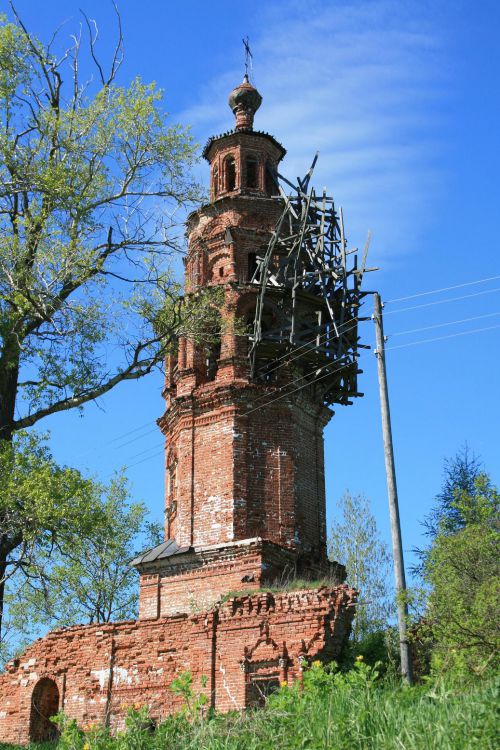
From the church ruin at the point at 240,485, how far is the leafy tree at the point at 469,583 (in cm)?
239

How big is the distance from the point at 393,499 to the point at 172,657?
5.56 m

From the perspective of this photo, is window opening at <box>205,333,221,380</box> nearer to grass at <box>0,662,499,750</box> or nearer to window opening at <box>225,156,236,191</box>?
window opening at <box>225,156,236,191</box>

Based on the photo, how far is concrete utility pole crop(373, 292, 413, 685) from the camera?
12117 mm

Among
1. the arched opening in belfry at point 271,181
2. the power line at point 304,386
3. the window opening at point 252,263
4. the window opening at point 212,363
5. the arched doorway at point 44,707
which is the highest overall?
the arched opening in belfry at point 271,181

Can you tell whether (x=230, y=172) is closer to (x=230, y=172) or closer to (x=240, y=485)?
(x=230, y=172)

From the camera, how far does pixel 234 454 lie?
18844 millimetres

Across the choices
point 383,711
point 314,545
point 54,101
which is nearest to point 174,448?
point 314,545

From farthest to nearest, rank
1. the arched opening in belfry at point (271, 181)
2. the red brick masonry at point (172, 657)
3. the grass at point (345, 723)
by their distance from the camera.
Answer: the arched opening in belfry at point (271, 181) → the red brick masonry at point (172, 657) → the grass at point (345, 723)

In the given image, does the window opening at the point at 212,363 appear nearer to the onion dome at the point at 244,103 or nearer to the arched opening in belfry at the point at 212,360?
the arched opening in belfry at the point at 212,360

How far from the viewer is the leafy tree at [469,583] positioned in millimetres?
11742

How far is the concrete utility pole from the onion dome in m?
11.1

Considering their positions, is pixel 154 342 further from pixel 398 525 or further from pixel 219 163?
pixel 219 163

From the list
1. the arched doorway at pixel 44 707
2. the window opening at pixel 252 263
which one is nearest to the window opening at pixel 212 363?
the window opening at pixel 252 263

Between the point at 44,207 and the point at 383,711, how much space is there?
31.0 ft
